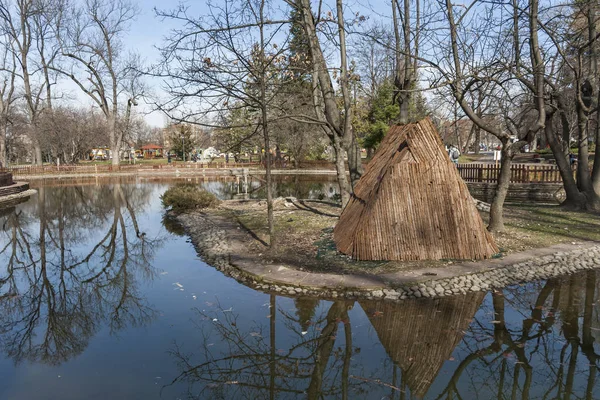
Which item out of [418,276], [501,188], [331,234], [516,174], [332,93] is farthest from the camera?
[516,174]

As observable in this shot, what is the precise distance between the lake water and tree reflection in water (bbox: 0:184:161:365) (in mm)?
44

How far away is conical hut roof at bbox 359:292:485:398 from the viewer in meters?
5.56

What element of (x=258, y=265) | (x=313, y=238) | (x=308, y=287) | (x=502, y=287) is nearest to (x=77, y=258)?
(x=258, y=265)

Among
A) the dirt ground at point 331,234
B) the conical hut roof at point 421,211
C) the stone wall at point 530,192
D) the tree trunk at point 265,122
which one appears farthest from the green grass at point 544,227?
the tree trunk at point 265,122

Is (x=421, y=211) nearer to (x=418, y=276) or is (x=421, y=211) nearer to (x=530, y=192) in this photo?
(x=418, y=276)

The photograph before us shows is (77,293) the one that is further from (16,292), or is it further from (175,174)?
(175,174)

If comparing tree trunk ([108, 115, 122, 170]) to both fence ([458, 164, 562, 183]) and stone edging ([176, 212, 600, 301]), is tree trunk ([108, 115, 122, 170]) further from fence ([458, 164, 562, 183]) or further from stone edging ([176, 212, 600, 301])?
stone edging ([176, 212, 600, 301])

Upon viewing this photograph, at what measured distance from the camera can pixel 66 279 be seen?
1023cm

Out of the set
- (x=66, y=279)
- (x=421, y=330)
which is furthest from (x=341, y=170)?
(x=66, y=279)

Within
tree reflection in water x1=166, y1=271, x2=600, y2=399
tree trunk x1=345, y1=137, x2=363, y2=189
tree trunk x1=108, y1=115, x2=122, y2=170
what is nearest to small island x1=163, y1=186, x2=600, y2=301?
tree reflection in water x1=166, y1=271, x2=600, y2=399

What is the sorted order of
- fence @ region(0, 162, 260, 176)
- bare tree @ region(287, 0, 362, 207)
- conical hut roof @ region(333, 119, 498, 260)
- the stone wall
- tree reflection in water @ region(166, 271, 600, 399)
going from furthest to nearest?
1. fence @ region(0, 162, 260, 176)
2. the stone wall
3. bare tree @ region(287, 0, 362, 207)
4. conical hut roof @ region(333, 119, 498, 260)
5. tree reflection in water @ region(166, 271, 600, 399)

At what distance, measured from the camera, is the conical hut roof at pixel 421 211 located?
9.18 metres

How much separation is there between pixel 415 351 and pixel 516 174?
17.9 meters

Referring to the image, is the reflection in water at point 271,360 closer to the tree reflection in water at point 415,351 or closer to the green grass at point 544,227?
the tree reflection in water at point 415,351
